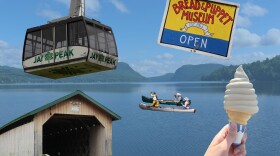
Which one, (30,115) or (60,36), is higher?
(60,36)

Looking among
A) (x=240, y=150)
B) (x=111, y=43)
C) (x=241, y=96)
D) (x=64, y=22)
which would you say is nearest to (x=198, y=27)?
(x=241, y=96)

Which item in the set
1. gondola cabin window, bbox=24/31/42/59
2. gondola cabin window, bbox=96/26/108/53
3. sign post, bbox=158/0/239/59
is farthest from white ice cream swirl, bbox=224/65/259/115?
gondola cabin window, bbox=24/31/42/59

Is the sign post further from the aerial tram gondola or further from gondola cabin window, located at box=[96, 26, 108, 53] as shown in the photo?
gondola cabin window, located at box=[96, 26, 108, 53]

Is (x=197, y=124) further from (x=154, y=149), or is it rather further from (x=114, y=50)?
(x=114, y=50)

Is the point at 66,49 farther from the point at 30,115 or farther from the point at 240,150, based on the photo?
the point at 240,150

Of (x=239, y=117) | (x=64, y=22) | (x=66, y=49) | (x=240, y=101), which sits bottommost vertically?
(x=239, y=117)

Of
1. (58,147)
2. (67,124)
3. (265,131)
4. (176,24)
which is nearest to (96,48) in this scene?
(67,124)

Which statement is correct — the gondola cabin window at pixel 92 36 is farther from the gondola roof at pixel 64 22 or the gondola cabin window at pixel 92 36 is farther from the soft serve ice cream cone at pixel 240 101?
the soft serve ice cream cone at pixel 240 101
